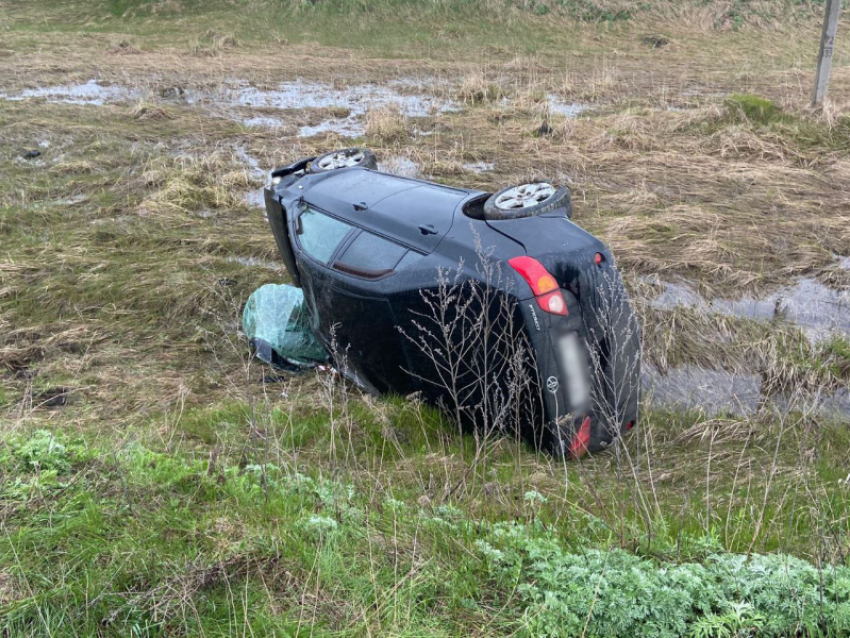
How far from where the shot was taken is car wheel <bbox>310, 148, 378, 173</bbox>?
666cm

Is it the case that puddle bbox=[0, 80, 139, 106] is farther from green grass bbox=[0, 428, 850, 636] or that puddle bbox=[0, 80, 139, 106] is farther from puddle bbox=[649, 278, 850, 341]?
green grass bbox=[0, 428, 850, 636]

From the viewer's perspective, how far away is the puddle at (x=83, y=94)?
55.3 feet

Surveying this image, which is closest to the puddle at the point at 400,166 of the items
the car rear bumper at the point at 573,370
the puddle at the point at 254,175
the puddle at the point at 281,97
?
the puddle at the point at 254,175

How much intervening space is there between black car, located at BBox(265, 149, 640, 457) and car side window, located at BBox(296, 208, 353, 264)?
1 cm

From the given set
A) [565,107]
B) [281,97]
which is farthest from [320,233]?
[281,97]

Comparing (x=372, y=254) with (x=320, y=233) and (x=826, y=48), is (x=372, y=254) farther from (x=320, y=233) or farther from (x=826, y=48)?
(x=826, y=48)

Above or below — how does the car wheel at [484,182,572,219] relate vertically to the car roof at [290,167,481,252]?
above

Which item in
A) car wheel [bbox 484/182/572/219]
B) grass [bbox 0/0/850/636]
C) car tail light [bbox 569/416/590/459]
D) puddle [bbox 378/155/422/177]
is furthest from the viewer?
puddle [bbox 378/155/422/177]

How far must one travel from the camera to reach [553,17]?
89.5 feet

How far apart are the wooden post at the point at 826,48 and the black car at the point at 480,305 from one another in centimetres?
1044

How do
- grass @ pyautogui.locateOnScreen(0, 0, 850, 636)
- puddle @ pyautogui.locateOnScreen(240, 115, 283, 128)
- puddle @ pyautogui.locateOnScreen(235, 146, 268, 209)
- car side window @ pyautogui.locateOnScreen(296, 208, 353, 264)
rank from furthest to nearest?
puddle @ pyautogui.locateOnScreen(240, 115, 283, 128)
puddle @ pyautogui.locateOnScreen(235, 146, 268, 209)
car side window @ pyautogui.locateOnScreen(296, 208, 353, 264)
grass @ pyautogui.locateOnScreen(0, 0, 850, 636)

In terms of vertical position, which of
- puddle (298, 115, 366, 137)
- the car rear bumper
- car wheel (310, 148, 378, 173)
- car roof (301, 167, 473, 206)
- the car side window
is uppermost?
car roof (301, 167, 473, 206)

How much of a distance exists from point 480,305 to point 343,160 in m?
3.01

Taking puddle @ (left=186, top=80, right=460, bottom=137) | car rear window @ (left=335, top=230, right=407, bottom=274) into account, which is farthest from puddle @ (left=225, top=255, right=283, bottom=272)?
puddle @ (left=186, top=80, right=460, bottom=137)
